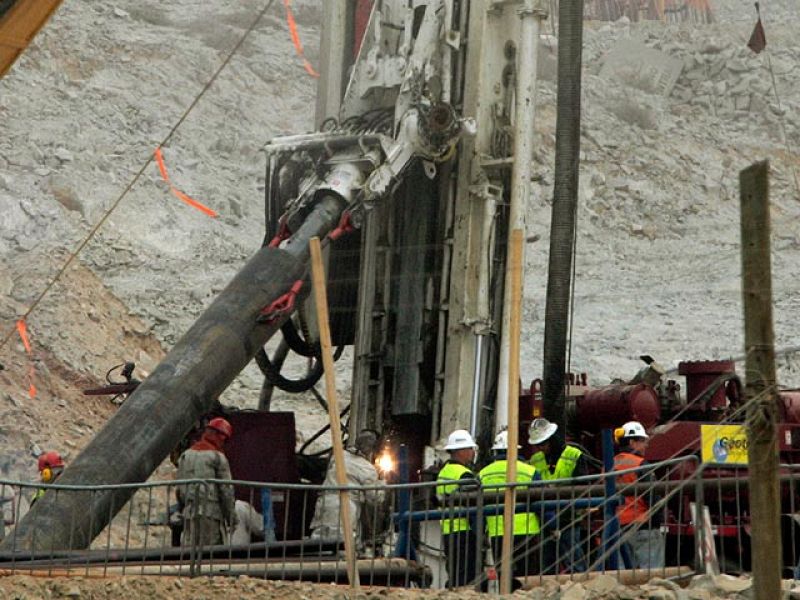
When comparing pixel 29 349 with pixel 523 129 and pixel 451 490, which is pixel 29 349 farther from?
pixel 451 490

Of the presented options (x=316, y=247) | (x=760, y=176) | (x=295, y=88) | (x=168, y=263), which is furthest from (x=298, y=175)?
(x=295, y=88)

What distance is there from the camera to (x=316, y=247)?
45.0 feet

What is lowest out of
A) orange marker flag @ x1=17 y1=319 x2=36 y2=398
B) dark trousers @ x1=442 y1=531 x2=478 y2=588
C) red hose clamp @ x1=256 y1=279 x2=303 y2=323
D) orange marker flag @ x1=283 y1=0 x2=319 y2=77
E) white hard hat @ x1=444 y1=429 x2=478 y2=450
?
dark trousers @ x1=442 y1=531 x2=478 y2=588

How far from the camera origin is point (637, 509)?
13.8m

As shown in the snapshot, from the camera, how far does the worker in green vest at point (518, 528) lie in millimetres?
13711

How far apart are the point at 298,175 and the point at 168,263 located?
782 inches

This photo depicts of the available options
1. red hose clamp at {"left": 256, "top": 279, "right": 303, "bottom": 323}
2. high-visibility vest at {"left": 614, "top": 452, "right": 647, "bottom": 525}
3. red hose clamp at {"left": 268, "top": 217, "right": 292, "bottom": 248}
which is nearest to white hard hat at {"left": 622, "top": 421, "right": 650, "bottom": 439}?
high-visibility vest at {"left": 614, "top": 452, "right": 647, "bottom": 525}

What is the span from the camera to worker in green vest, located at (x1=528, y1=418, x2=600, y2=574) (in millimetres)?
13734

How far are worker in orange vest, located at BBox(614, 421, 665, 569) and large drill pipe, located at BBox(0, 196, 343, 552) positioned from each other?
419cm

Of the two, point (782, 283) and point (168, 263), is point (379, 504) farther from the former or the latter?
point (782, 283)

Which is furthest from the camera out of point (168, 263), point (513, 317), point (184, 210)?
point (184, 210)

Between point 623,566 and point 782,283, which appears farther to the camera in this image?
point 782,283

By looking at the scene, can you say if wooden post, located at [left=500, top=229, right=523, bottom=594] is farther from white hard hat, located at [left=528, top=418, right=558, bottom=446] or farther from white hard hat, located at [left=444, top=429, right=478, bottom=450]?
white hard hat, located at [left=528, top=418, right=558, bottom=446]

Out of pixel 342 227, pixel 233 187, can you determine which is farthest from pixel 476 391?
pixel 233 187
